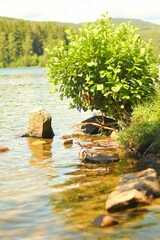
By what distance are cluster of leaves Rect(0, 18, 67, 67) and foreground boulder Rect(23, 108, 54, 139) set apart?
131m

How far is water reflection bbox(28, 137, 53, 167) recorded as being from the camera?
14.3 meters

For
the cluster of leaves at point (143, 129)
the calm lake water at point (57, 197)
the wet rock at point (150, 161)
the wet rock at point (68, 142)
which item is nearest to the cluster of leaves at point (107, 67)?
the cluster of leaves at point (143, 129)

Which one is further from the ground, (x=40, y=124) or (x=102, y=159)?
(x=102, y=159)

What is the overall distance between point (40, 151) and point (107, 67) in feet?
13.4

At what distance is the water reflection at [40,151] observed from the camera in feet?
46.9

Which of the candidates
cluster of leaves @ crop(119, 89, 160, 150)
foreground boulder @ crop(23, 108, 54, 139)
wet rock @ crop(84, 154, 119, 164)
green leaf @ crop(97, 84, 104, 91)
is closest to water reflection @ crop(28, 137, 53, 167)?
foreground boulder @ crop(23, 108, 54, 139)

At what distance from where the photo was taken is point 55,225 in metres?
8.45

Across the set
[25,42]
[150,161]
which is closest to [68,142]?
[150,161]

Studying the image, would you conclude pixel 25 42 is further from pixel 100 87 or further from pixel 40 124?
pixel 100 87

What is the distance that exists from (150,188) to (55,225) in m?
2.35

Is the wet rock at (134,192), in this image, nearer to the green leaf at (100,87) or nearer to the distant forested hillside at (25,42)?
the green leaf at (100,87)

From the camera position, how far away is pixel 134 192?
9094mm

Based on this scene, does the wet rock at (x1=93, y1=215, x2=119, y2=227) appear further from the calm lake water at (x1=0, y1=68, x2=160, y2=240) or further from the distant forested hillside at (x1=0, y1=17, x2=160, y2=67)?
the distant forested hillside at (x1=0, y1=17, x2=160, y2=67)

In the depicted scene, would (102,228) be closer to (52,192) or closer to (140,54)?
(52,192)
